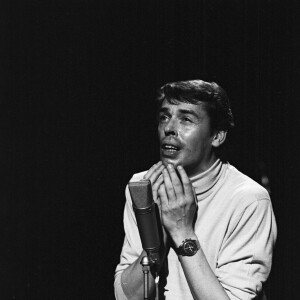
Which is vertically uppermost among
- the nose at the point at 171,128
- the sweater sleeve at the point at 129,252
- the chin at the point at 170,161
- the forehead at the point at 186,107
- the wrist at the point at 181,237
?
the forehead at the point at 186,107

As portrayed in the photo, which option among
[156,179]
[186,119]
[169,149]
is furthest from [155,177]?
[186,119]

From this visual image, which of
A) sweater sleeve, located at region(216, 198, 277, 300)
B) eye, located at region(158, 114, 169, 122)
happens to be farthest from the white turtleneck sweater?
eye, located at region(158, 114, 169, 122)

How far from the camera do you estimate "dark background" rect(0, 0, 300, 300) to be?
2.48 m

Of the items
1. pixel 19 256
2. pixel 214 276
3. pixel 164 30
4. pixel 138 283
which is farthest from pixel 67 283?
pixel 164 30

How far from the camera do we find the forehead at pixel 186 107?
74.2 inches

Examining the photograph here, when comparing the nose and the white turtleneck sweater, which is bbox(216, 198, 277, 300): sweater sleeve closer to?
the white turtleneck sweater

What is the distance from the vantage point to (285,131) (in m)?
2.48

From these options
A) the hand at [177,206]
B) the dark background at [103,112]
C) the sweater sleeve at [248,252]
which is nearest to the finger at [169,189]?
the hand at [177,206]

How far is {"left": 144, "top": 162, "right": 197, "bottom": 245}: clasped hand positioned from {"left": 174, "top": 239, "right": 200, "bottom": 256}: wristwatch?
0.05 ft

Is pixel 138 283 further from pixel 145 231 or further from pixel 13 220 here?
pixel 13 220

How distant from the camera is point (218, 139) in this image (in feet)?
6.50

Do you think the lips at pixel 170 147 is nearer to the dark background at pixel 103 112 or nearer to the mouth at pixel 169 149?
the mouth at pixel 169 149

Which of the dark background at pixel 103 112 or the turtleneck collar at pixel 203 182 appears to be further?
the dark background at pixel 103 112

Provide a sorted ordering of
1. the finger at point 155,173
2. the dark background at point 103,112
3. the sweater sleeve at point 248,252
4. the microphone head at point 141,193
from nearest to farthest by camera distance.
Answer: the microphone head at point 141,193
the sweater sleeve at point 248,252
the finger at point 155,173
the dark background at point 103,112
